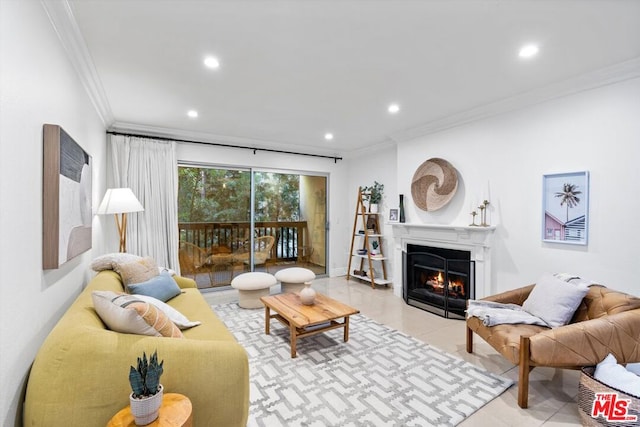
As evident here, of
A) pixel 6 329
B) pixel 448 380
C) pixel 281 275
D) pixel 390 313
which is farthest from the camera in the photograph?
pixel 281 275

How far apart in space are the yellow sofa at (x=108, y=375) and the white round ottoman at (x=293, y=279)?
2880mm

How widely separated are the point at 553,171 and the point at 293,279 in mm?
3422

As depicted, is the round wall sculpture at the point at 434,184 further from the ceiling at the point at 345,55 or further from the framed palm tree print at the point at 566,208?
the framed palm tree print at the point at 566,208

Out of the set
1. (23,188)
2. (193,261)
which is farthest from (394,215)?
(23,188)

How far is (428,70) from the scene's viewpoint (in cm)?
262

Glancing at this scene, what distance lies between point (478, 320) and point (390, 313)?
153 cm

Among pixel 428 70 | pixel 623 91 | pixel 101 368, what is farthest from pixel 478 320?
pixel 101 368

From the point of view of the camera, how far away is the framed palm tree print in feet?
9.18

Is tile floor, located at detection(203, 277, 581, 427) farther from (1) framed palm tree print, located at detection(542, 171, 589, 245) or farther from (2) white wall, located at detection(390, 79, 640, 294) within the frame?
(1) framed palm tree print, located at detection(542, 171, 589, 245)

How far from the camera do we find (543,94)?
304 cm

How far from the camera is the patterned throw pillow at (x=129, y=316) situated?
4.95ft

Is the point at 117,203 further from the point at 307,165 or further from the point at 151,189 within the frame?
the point at 307,165

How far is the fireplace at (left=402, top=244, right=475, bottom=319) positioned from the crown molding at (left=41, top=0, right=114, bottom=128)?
4.21 metres

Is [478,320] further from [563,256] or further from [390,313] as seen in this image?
[390,313]
